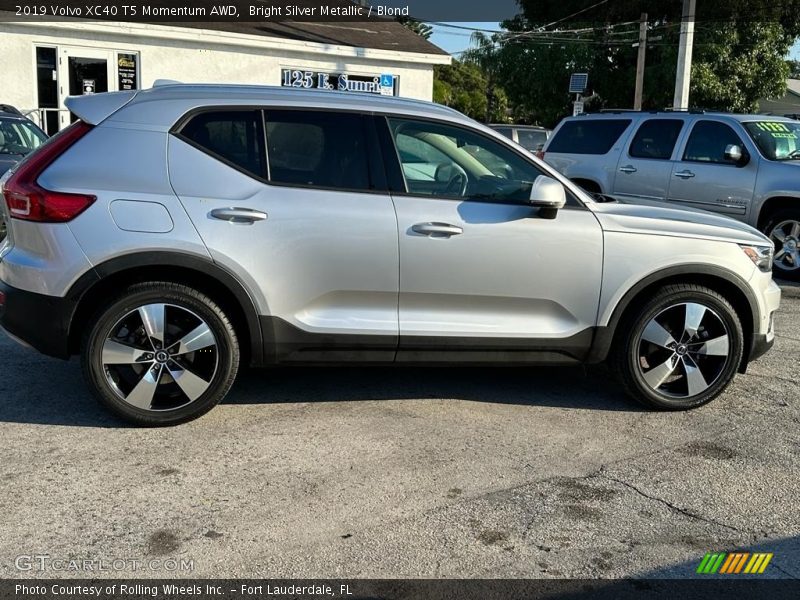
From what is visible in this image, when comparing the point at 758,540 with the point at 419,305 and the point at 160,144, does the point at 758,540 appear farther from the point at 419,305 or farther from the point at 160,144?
the point at 160,144

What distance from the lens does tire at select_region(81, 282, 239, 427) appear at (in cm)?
442

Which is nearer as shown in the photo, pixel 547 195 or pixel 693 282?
pixel 547 195

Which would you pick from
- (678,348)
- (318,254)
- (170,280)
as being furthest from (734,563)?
(170,280)

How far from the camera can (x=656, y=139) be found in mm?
10594

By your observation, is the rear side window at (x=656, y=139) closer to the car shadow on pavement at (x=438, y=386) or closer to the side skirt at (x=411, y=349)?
the car shadow on pavement at (x=438, y=386)

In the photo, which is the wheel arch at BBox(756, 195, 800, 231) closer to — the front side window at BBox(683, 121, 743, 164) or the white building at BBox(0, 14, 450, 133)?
the front side window at BBox(683, 121, 743, 164)

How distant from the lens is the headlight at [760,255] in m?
5.11

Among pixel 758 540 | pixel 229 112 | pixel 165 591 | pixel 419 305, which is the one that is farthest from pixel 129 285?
pixel 758 540

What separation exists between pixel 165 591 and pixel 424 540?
106 centimetres

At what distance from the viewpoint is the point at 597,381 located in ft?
19.0

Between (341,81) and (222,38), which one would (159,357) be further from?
(341,81)

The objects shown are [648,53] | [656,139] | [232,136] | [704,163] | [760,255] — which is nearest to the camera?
[232,136]

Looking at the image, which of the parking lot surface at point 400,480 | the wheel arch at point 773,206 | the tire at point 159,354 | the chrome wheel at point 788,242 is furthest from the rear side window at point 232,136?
the chrome wheel at point 788,242

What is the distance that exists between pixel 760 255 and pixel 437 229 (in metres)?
2.11
